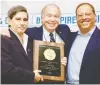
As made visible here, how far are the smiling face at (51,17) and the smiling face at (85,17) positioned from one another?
8.9 inches

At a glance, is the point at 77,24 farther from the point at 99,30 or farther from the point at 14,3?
the point at 14,3

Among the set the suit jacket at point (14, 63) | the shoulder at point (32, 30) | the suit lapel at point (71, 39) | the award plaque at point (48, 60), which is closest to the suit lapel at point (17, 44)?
the suit jacket at point (14, 63)

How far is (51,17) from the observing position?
3.36 meters

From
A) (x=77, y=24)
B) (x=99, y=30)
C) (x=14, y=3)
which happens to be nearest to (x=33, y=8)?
(x=14, y=3)

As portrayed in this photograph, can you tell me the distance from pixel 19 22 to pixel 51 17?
36 cm

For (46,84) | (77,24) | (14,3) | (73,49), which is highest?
(14,3)

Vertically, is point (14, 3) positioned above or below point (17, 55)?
above

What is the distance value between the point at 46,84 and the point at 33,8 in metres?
0.85

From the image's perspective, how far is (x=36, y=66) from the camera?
3252 mm

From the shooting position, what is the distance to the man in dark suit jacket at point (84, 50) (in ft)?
10.8

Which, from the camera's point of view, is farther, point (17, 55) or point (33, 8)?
point (33, 8)

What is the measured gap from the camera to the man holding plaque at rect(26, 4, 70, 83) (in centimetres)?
336

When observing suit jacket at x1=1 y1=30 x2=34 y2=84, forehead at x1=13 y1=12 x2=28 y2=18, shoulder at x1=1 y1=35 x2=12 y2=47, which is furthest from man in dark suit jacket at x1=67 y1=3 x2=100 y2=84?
shoulder at x1=1 y1=35 x2=12 y2=47

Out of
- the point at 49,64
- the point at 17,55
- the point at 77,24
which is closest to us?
the point at 17,55
